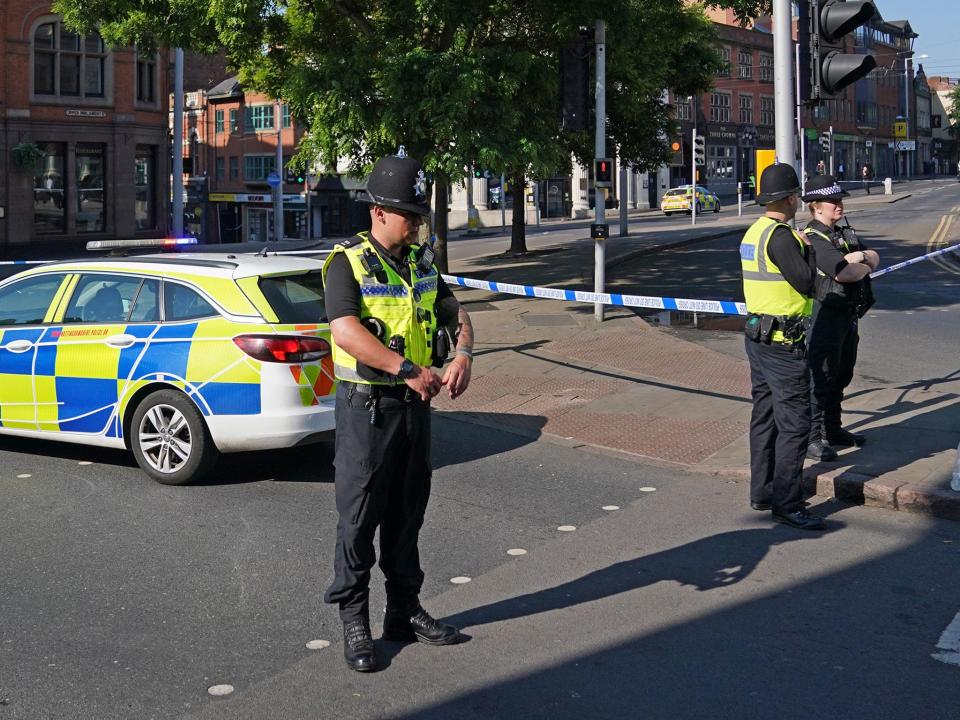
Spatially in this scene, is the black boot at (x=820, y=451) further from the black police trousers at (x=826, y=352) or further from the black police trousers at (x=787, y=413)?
the black police trousers at (x=787, y=413)

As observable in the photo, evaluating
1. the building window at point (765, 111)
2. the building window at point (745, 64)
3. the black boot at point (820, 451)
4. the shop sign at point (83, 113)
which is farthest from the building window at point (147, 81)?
the building window at point (765, 111)

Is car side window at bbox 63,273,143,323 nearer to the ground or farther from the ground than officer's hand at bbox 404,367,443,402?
farther from the ground

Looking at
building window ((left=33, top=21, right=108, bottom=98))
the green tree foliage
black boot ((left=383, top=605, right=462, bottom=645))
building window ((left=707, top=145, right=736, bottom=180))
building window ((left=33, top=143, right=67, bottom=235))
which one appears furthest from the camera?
building window ((left=707, top=145, right=736, bottom=180))

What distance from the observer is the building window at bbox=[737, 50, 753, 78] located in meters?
87.3

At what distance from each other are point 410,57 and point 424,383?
38.6 feet

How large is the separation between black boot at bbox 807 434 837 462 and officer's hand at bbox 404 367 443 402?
4.19m

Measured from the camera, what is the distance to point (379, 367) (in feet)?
14.6

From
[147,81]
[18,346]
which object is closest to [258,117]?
[147,81]

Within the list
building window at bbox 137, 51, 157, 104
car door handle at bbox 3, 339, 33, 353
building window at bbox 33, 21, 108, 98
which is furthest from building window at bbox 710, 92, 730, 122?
car door handle at bbox 3, 339, 33, 353

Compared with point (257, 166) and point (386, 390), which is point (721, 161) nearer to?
point (257, 166)

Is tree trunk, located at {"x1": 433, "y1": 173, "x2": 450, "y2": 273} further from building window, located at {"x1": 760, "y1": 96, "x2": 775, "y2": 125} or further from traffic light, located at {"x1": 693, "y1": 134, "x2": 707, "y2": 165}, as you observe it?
building window, located at {"x1": 760, "y1": 96, "x2": 775, "y2": 125}

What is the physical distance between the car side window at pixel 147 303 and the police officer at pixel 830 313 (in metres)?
4.41

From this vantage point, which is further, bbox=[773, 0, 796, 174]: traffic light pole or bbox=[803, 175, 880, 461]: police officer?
bbox=[773, 0, 796, 174]: traffic light pole

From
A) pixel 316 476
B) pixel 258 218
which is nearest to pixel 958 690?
pixel 316 476
